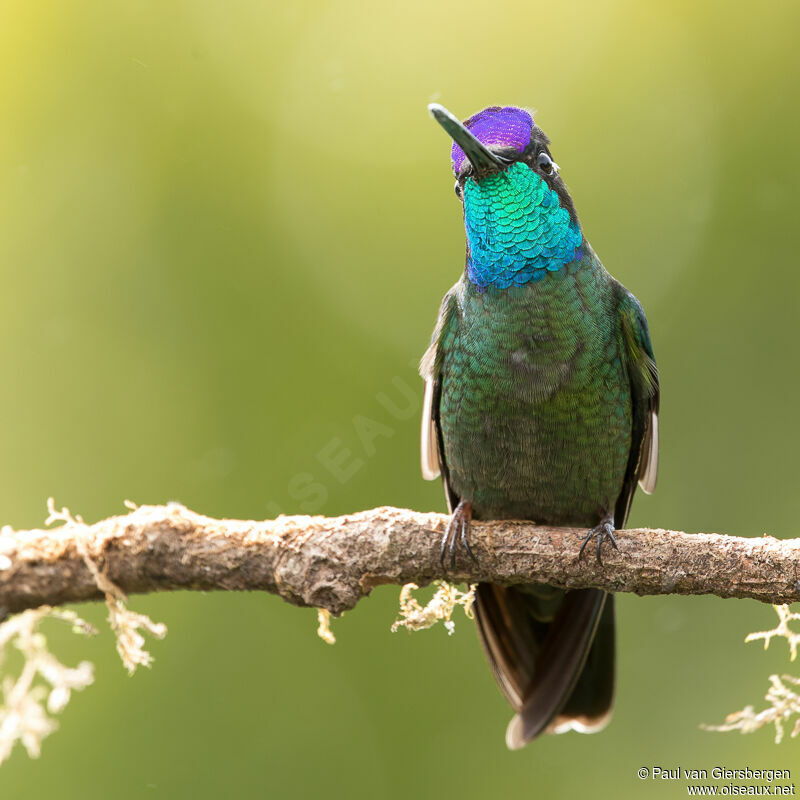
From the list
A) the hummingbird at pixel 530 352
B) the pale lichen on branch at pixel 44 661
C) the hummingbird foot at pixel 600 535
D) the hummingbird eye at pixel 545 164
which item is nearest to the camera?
the pale lichen on branch at pixel 44 661

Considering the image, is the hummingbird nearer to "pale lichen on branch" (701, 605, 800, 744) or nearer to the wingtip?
"pale lichen on branch" (701, 605, 800, 744)

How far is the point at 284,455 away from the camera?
6.38 metres

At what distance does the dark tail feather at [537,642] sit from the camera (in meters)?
4.55

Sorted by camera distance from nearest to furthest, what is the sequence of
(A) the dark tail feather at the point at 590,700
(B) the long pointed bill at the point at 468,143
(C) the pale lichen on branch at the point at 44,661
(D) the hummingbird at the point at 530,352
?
(C) the pale lichen on branch at the point at 44,661
(B) the long pointed bill at the point at 468,143
(D) the hummingbird at the point at 530,352
(A) the dark tail feather at the point at 590,700

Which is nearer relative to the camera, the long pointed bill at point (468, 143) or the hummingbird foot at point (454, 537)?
the hummingbird foot at point (454, 537)

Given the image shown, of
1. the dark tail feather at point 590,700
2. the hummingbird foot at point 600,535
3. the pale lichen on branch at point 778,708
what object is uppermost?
the hummingbird foot at point 600,535

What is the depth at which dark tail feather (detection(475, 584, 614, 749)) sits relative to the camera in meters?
4.55

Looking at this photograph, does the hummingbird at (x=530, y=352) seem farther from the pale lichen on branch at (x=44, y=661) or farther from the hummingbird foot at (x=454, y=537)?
the pale lichen on branch at (x=44, y=661)

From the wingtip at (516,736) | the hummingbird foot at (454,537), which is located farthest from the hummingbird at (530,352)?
the wingtip at (516,736)

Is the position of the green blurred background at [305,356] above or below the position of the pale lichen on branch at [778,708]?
above

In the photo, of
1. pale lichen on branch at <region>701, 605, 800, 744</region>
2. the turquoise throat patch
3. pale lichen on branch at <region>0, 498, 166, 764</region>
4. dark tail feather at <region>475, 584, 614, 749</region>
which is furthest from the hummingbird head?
pale lichen on branch at <region>0, 498, 166, 764</region>

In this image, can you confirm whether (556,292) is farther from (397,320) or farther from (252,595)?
(252,595)

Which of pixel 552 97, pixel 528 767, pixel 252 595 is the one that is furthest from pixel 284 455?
pixel 552 97

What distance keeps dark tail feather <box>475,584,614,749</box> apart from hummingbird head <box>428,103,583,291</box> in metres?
1.48
